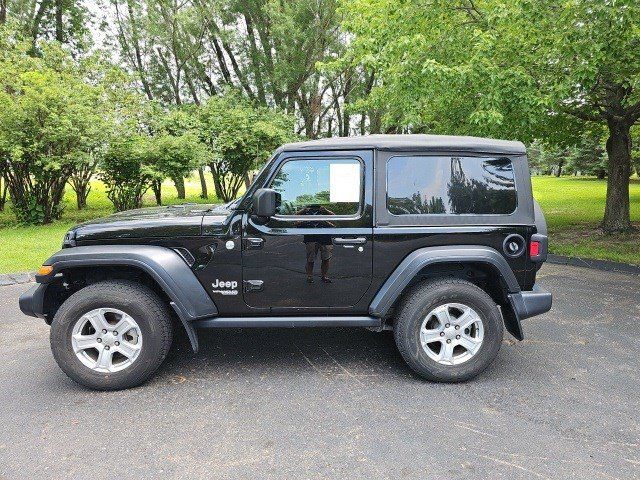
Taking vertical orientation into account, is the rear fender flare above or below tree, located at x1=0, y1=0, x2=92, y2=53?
below

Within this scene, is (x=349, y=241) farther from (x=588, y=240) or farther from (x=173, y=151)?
(x=173, y=151)

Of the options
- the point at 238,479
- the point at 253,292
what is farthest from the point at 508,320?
the point at 238,479

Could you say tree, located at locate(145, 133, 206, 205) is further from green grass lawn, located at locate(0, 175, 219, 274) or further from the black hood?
the black hood

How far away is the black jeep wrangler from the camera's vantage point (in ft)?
10.6

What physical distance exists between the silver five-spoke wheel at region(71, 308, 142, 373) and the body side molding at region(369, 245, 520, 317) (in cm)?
186

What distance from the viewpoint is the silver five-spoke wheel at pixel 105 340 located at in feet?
10.3

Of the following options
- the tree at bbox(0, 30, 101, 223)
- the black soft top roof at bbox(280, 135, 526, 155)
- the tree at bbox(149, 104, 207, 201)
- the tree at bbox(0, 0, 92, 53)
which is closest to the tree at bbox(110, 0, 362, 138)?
the tree at bbox(0, 0, 92, 53)

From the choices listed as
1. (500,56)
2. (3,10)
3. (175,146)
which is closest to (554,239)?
(500,56)

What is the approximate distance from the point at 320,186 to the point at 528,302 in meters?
1.87

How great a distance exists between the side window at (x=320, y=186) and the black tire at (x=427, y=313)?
2.91ft

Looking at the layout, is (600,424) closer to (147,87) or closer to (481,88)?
(481,88)

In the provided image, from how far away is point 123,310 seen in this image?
3.14 metres

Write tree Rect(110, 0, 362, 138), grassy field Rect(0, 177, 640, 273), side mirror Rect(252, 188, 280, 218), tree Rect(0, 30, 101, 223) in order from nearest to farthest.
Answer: side mirror Rect(252, 188, 280, 218)
grassy field Rect(0, 177, 640, 273)
tree Rect(0, 30, 101, 223)
tree Rect(110, 0, 362, 138)

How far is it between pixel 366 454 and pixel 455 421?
699 millimetres
